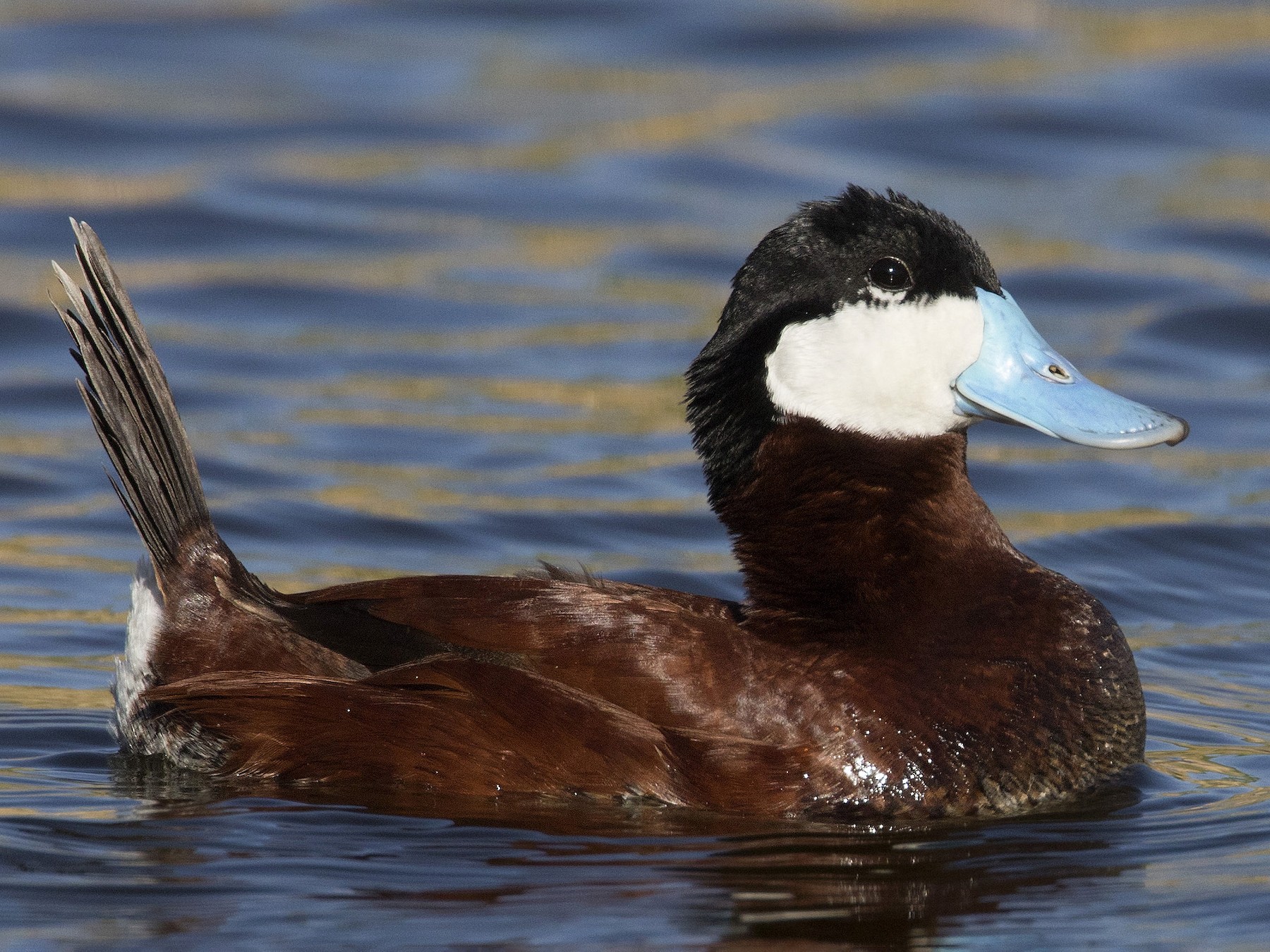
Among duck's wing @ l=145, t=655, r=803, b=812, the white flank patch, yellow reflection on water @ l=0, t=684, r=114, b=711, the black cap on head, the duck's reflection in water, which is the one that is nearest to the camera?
the duck's reflection in water

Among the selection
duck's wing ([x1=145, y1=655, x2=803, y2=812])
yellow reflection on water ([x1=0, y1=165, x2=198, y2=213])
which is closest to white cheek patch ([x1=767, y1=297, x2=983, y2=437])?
duck's wing ([x1=145, y1=655, x2=803, y2=812])

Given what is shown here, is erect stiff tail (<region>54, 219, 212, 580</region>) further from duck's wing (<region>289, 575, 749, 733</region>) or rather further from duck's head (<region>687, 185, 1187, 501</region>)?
duck's head (<region>687, 185, 1187, 501</region>)

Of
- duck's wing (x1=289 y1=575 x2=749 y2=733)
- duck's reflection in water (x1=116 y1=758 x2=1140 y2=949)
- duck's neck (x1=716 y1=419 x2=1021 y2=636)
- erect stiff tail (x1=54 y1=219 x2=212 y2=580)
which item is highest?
erect stiff tail (x1=54 y1=219 x2=212 y2=580)

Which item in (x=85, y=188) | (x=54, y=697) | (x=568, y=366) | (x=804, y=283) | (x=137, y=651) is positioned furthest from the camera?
(x=85, y=188)

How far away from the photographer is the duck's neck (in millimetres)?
4645

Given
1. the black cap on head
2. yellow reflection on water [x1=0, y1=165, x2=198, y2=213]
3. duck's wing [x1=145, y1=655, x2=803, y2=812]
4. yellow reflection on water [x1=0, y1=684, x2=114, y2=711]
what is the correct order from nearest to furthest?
duck's wing [x1=145, y1=655, x2=803, y2=812] < the black cap on head < yellow reflection on water [x1=0, y1=684, x2=114, y2=711] < yellow reflection on water [x1=0, y1=165, x2=198, y2=213]

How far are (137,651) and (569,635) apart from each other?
39.7 inches

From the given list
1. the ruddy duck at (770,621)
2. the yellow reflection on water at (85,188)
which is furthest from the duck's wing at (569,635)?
the yellow reflection on water at (85,188)

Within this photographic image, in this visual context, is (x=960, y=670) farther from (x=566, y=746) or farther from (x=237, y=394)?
(x=237, y=394)

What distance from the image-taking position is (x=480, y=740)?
4.38 meters

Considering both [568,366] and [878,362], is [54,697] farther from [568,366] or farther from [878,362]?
[568,366]

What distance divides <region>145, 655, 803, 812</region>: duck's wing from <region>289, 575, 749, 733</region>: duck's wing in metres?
0.05

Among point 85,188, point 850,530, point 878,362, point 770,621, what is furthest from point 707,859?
point 85,188

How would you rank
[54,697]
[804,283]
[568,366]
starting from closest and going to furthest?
[804,283] < [54,697] < [568,366]
